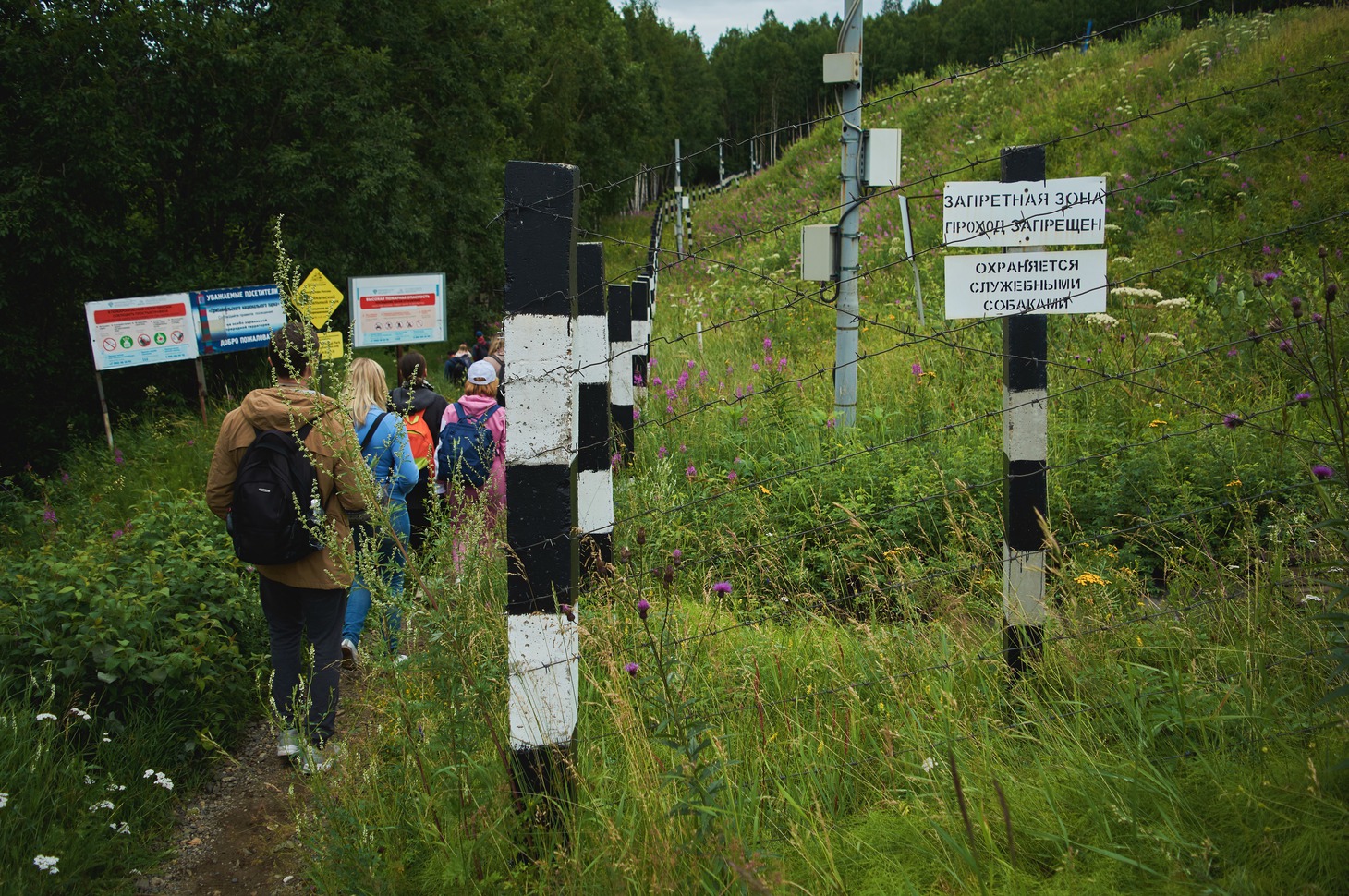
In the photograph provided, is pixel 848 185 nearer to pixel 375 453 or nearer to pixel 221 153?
pixel 375 453

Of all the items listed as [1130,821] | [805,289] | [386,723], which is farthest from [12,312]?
[1130,821]

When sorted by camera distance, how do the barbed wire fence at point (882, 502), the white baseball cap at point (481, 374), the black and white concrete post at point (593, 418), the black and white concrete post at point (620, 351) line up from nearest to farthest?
1. the barbed wire fence at point (882, 502)
2. the black and white concrete post at point (593, 418)
3. the white baseball cap at point (481, 374)
4. the black and white concrete post at point (620, 351)

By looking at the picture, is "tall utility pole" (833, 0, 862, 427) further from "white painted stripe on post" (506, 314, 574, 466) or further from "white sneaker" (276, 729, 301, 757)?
"white painted stripe on post" (506, 314, 574, 466)

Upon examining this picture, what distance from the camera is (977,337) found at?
8008 millimetres

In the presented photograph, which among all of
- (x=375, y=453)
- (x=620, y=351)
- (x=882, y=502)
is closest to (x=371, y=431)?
(x=375, y=453)

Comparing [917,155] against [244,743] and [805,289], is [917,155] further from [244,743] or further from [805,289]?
[244,743]

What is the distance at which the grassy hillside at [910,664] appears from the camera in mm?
2141

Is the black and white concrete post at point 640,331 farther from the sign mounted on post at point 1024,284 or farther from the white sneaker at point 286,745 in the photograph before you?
the sign mounted on post at point 1024,284

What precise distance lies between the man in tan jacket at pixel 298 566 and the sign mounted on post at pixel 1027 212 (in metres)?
2.38

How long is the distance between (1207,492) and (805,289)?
341 inches

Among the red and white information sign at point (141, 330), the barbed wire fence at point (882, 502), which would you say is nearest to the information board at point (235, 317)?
the red and white information sign at point (141, 330)

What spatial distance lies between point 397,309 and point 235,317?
223 cm

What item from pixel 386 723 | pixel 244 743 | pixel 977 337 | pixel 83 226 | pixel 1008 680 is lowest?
pixel 244 743

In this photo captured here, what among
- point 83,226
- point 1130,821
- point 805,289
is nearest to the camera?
point 1130,821
